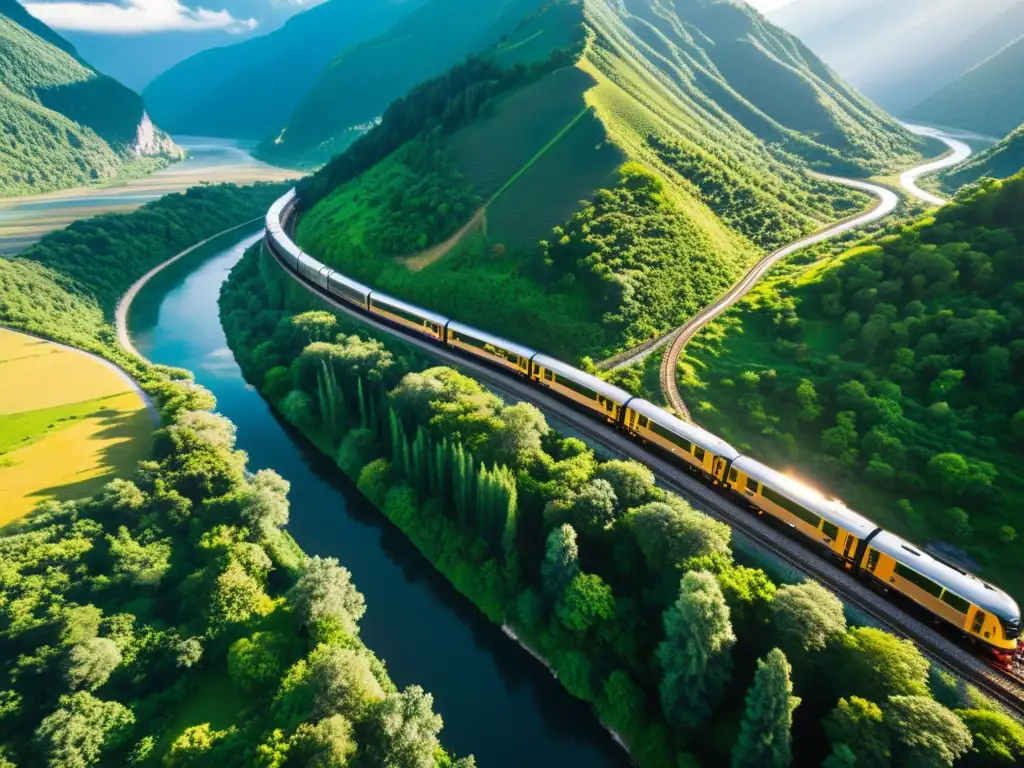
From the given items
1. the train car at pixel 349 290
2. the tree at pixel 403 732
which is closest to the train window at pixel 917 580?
the tree at pixel 403 732

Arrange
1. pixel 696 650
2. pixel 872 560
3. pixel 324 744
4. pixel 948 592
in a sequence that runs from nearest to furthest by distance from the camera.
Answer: pixel 324 744
pixel 696 650
pixel 948 592
pixel 872 560

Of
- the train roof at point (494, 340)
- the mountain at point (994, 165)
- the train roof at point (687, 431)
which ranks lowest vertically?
the train roof at point (687, 431)

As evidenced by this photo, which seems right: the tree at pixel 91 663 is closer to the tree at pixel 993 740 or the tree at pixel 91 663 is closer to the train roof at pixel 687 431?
the train roof at pixel 687 431

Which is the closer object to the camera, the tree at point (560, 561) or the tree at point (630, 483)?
the tree at point (560, 561)

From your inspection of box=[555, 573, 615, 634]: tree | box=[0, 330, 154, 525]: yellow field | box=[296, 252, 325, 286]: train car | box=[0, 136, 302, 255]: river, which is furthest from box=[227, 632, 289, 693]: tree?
box=[0, 136, 302, 255]: river

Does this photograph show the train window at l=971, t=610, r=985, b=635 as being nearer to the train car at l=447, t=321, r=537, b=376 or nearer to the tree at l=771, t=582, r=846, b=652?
the tree at l=771, t=582, r=846, b=652

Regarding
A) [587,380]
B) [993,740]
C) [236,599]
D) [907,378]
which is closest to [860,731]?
[993,740]

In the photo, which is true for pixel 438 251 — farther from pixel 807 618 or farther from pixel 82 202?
pixel 82 202
